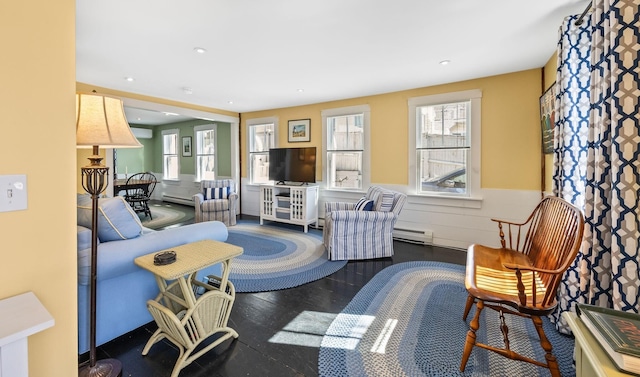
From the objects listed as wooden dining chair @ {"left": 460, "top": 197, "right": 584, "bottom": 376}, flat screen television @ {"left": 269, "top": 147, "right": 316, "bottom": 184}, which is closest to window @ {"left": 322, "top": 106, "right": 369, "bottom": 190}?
flat screen television @ {"left": 269, "top": 147, "right": 316, "bottom": 184}

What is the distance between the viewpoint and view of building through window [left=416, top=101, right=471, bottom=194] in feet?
13.1

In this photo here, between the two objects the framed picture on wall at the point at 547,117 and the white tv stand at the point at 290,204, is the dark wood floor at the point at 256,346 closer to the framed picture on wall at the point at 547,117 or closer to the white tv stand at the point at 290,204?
the white tv stand at the point at 290,204

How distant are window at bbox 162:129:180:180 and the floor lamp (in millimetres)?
7006

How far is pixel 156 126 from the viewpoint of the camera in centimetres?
854

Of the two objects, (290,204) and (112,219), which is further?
(290,204)

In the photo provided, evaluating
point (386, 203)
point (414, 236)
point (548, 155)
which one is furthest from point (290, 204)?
point (548, 155)

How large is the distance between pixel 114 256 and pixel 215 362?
2.95 feet

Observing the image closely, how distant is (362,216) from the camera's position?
139 inches

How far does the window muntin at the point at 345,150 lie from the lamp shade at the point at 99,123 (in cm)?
369

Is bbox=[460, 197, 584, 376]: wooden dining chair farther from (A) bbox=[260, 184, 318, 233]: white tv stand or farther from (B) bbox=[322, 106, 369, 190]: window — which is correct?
(A) bbox=[260, 184, 318, 233]: white tv stand

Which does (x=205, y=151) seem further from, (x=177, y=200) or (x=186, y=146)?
(x=177, y=200)

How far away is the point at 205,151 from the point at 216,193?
230cm

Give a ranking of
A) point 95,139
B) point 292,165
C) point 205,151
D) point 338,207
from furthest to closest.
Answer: point 205,151, point 292,165, point 338,207, point 95,139

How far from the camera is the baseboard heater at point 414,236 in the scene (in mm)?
4199
